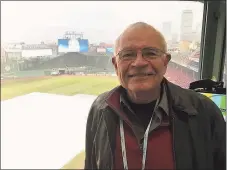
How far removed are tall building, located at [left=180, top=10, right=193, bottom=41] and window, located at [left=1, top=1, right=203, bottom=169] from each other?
5.8 inches

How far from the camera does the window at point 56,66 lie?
156 centimetres

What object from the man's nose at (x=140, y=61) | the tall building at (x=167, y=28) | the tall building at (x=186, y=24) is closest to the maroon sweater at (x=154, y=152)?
the man's nose at (x=140, y=61)

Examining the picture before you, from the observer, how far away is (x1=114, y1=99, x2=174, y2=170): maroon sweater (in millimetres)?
888

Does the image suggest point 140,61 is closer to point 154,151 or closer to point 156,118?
point 156,118

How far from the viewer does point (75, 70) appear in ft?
6.02

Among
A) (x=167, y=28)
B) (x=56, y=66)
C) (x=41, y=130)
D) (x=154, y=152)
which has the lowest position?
(x=41, y=130)

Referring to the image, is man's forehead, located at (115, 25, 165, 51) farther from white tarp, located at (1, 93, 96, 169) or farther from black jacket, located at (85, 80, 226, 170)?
white tarp, located at (1, 93, 96, 169)

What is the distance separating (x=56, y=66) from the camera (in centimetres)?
175

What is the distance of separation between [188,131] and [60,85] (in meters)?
1.14

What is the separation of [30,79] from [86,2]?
0.68 m

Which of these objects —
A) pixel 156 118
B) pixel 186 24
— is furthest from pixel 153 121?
pixel 186 24

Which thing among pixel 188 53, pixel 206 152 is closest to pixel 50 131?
pixel 206 152

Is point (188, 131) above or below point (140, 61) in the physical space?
below

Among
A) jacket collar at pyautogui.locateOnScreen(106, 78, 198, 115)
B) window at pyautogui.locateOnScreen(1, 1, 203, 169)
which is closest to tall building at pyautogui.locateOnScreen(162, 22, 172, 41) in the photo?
window at pyautogui.locateOnScreen(1, 1, 203, 169)
